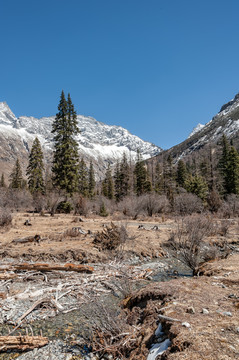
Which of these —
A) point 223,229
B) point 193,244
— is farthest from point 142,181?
point 193,244

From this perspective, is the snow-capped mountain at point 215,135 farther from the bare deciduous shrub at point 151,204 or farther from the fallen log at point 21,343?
the fallen log at point 21,343

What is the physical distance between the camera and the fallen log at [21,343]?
162 inches

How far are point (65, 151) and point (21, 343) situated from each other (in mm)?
25204

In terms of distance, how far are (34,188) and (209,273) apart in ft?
116

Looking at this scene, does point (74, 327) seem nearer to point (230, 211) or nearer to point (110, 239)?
point (110, 239)

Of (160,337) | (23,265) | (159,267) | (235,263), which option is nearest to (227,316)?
(160,337)

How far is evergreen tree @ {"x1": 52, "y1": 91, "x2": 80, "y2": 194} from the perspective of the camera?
27469 mm

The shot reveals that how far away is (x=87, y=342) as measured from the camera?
424 cm

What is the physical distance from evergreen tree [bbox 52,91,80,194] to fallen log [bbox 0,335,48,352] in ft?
75.8

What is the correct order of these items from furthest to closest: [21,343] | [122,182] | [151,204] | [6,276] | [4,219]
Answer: [122,182], [151,204], [4,219], [6,276], [21,343]

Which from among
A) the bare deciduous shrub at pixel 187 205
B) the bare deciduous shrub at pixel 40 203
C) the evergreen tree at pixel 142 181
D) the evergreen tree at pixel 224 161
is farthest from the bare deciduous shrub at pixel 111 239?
the evergreen tree at pixel 224 161

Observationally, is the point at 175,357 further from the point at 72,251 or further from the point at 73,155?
the point at 73,155

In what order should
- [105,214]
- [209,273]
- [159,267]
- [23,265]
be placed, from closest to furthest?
[209,273] → [23,265] → [159,267] → [105,214]

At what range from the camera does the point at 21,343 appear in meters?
4.19
